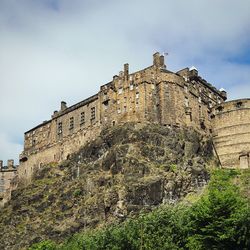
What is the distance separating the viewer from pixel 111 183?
71.5 meters

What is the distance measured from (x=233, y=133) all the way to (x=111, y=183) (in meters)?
22.7

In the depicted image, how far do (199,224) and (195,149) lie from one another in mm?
30344

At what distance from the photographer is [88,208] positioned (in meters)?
70.6

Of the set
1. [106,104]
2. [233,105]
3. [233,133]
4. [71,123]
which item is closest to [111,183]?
[106,104]

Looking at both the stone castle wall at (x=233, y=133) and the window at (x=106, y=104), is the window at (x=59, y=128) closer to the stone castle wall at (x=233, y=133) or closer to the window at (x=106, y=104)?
the window at (x=106, y=104)

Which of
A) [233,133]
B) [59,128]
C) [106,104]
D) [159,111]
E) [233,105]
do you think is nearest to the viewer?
[159,111]

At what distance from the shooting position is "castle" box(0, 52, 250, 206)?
3120 inches

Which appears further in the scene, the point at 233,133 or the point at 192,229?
the point at 233,133

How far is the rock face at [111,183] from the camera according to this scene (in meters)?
68.9

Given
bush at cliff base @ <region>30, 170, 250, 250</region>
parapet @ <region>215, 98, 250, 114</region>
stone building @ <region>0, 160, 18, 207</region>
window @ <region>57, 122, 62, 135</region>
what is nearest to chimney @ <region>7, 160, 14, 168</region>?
stone building @ <region>0, 160, 18, 207</region>

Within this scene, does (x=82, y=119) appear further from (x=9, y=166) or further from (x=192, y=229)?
(x=192, y=229)

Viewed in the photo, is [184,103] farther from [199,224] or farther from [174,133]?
[199,224]

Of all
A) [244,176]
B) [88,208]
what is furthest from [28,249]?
[244,176]

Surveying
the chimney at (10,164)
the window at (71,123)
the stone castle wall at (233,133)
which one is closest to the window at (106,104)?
the window at (71,123)
